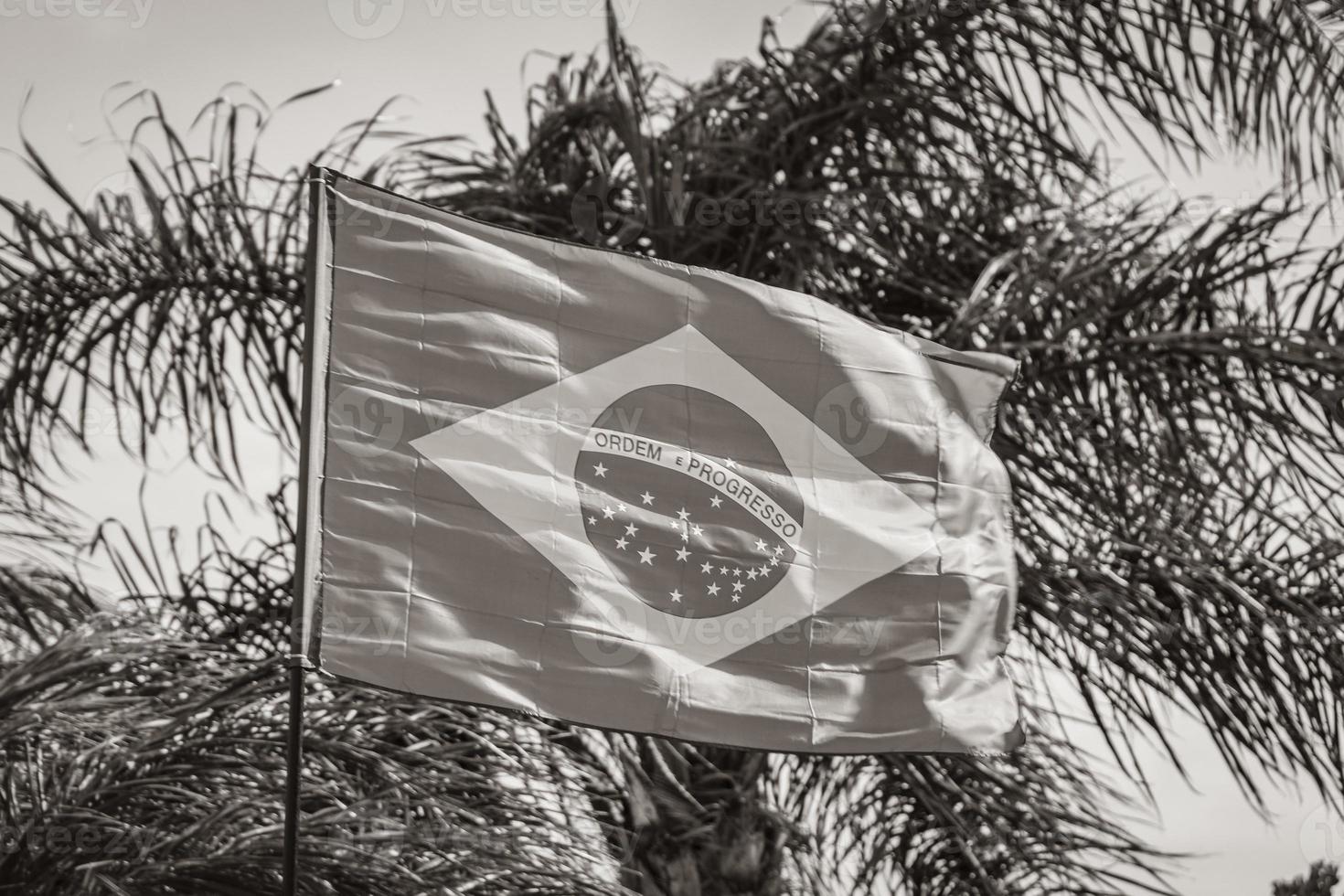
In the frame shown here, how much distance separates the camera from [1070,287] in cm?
588

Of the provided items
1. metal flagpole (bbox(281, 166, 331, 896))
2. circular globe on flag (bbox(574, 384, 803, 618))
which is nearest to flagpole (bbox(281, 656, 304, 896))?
metal flagpole (bbox(281, 166, 331, 896))

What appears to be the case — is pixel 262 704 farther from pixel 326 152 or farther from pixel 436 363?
pixel 326 152

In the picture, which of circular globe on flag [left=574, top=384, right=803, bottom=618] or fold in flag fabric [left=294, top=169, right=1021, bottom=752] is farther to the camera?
circular globe on flag [left=574, top=384, right=803, bottom=618]

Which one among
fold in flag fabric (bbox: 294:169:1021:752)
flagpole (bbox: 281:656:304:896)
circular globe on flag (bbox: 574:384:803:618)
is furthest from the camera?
circular globe on flag (bbox: 574:384:803:618)

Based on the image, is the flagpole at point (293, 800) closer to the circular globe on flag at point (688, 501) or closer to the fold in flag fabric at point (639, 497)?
the fold in flag fabric at point (639, 497)

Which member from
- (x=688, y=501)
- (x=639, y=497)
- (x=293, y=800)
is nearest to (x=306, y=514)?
(x=293, y=800)

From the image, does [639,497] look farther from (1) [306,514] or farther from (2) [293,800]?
(2) [293,800]

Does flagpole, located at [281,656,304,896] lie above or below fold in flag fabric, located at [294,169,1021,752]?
below

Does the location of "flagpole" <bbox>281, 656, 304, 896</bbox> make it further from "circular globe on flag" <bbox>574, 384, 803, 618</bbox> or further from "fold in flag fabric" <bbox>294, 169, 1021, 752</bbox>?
"circular globe on flag" <bbox>574, 384, 803, 618</bbox>

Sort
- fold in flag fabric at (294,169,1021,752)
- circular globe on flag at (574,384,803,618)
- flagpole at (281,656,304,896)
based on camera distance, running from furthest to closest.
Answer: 1. circular globe on flag at (574,384,803,618)
2. fold in flag fabric at (294,169,1021,752)
3. flagpole at (281,656,304,896)

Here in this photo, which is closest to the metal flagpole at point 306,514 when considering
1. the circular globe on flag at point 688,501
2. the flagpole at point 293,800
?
the flagpole at point 293,800

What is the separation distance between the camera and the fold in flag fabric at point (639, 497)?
3.51 metres

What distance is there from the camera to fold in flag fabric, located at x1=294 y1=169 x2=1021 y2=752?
3514 mm

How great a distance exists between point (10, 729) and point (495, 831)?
1337 millimetres
